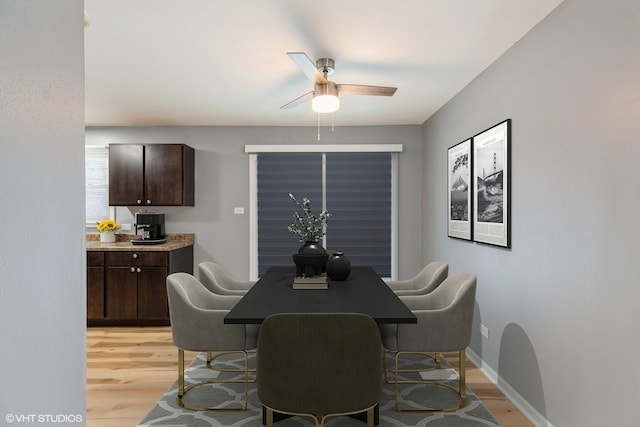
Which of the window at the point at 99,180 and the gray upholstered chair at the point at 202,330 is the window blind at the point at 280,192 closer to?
the window at the point at 99,180

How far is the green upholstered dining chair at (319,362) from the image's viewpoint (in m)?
1.84

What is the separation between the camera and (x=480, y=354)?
3.46m

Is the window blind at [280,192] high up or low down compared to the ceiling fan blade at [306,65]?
down

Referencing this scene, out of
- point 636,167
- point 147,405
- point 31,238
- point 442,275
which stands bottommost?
point 147,405

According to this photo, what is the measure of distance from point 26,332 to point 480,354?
339 cm

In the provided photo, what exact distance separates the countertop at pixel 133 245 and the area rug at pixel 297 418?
1.86m

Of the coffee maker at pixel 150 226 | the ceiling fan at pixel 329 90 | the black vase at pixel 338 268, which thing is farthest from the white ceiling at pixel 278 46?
the black vase at pixel 338 268

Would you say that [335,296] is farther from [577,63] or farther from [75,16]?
[75,16]

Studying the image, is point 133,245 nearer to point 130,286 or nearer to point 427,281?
point 130,286

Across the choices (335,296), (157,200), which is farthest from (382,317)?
(157,200)

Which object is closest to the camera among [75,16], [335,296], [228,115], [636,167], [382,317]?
[75,16]

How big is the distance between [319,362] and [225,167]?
3.89 meters

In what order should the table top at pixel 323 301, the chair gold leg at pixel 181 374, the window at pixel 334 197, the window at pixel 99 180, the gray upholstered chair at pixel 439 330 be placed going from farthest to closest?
the window at pixel 334 197, the window at pixel 99 180, the chair gold leg at pixel 181 374, the gray upholstered chair at pixel 439 330, the table top at pixel 323 301

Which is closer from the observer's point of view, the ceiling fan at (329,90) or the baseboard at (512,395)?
the baseboard at (512,395)
